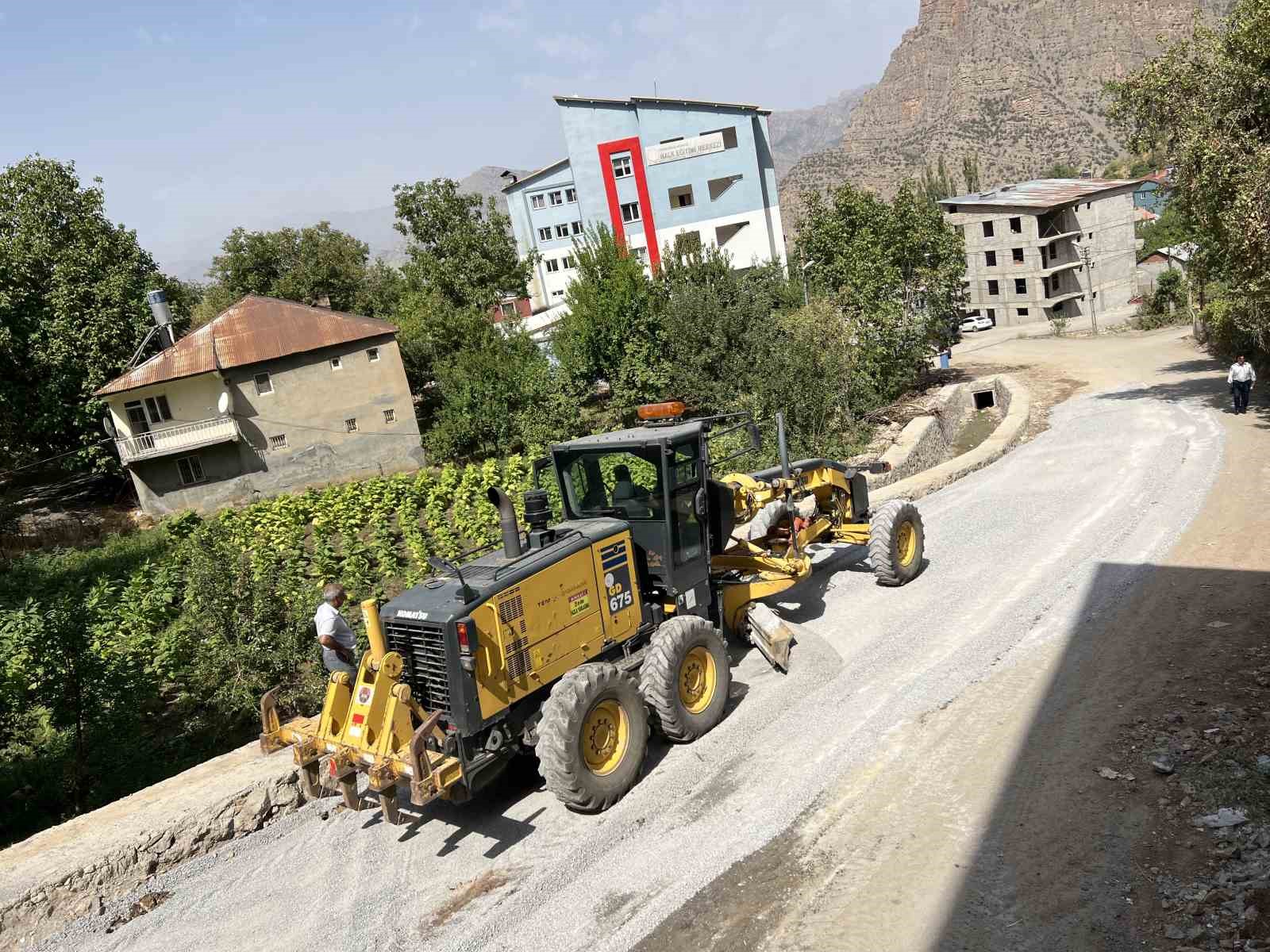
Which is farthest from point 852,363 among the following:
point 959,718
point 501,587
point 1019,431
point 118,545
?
point 118,545

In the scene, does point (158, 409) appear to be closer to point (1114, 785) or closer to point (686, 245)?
point (686, 245)

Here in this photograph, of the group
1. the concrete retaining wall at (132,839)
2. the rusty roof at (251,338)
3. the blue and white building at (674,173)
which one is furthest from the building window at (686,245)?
the concrete retaining wall at (132,839)

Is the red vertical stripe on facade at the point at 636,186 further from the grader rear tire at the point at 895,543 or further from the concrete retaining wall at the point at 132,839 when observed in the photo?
the concrete retaining wall at the point at 132,839

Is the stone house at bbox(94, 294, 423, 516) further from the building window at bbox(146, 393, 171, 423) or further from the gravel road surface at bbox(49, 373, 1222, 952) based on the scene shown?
the gravel road surface at bbox(49, 373, 1222, 952)

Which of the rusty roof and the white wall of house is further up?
the rusty roof

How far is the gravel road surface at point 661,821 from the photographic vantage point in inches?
210

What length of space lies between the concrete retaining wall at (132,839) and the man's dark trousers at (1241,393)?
19.7 metres

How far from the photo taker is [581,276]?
89.5ft

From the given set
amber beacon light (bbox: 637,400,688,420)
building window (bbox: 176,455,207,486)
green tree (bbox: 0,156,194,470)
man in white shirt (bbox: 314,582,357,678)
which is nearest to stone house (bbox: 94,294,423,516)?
building window (bbox: 176,455,207,486)

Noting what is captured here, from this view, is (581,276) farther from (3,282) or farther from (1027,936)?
(1027,936)

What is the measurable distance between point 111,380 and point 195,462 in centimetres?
388

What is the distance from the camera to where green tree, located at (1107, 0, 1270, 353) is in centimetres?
1606

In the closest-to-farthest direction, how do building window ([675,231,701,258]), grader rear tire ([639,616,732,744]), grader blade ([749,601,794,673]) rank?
grader rear tire ([639,616,732,744]) → grader blade ([749,601,794,673]) → building window ([675,231,701,258])

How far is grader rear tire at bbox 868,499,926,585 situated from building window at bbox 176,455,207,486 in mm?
26411
